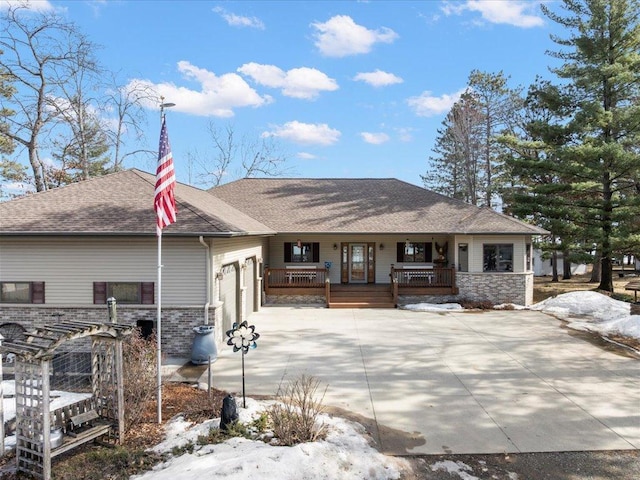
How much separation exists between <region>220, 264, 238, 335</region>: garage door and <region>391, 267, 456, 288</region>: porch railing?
772 cm

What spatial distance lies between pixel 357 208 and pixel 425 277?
16.8 feet

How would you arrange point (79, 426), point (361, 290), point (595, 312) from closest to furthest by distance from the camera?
point (79, 426)
point (595, 312)
point (361, 290)

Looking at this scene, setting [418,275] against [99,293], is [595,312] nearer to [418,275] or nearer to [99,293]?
[418,275]

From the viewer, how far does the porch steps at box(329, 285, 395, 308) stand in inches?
687

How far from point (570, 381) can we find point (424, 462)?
4.95 metres

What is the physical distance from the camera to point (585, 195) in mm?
22719

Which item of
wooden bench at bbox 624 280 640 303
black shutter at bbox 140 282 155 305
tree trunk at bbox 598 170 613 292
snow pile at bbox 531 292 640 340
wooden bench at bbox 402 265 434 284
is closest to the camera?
black shutter at bbox 140 282 155 305

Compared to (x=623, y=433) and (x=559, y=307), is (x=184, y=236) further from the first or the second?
(x=559, y=307)

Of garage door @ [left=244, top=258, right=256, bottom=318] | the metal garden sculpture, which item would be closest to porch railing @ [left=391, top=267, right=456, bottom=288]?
garage door @ [left=244, top=258, right=256, bottom=318]

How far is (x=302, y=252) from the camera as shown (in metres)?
20.3

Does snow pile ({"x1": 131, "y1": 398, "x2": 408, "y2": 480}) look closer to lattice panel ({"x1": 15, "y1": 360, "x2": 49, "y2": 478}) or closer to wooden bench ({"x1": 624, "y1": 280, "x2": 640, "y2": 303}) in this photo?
lattice panel ({"x1": 15, "y1": 360, "x2": 49, "y2": 478})

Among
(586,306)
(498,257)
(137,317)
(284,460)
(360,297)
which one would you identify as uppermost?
(498,257)

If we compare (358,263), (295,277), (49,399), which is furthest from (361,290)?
(49,399)

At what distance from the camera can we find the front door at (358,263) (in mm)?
20422
